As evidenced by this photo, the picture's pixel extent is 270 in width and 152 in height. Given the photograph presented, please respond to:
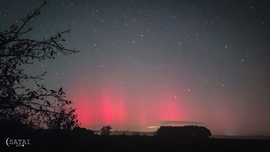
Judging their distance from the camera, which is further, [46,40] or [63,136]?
[63,136]

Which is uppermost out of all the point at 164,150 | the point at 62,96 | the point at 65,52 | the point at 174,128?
the point at 65,52

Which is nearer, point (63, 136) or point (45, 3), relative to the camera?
point (45, 3)

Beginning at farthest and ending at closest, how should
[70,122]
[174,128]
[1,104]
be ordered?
[174,128] < [70,122] < [1,104]

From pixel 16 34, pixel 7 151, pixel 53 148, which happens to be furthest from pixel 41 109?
pixel 53 148

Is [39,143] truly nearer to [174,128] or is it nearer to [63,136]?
[63,136]

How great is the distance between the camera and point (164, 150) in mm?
10250

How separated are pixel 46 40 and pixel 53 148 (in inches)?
316

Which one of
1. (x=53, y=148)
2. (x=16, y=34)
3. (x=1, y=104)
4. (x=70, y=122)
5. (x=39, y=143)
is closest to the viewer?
(x=1, y=104)

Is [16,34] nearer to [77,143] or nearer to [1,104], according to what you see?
[1,104]

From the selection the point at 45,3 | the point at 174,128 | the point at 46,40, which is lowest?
the point at 174,128

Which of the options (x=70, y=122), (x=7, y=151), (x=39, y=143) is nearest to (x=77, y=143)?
(x=39, y=143)

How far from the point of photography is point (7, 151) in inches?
277

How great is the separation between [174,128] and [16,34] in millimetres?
46887

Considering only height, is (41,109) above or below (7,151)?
above
